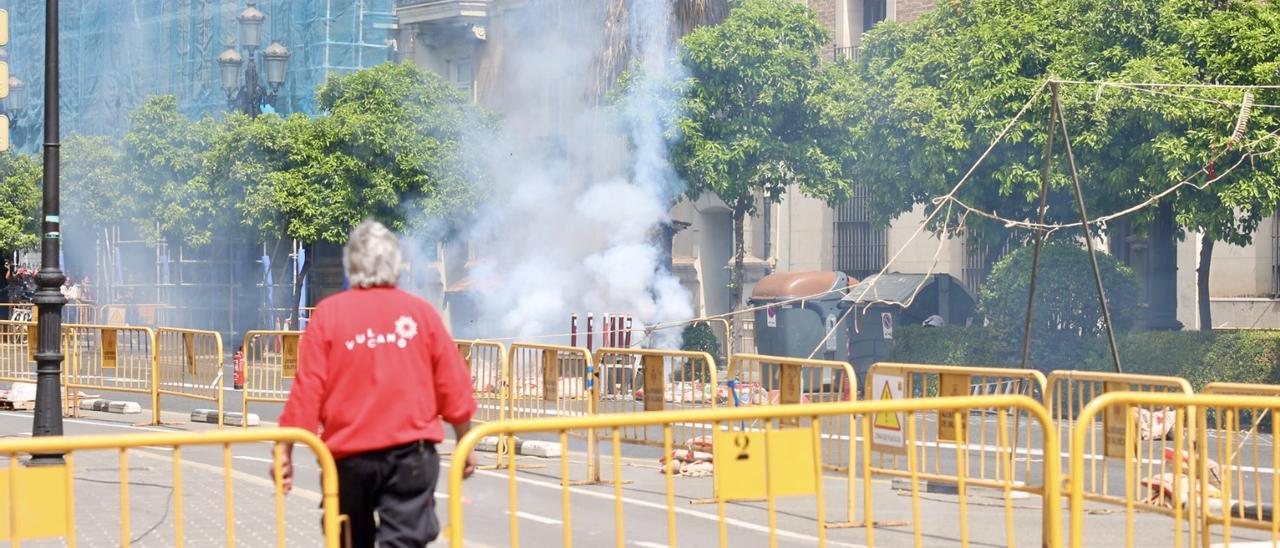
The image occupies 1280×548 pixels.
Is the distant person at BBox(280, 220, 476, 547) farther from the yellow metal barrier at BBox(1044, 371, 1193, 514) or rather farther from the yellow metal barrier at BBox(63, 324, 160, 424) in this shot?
the yellow metal barrier at BBox(63, 324, 160, 424)

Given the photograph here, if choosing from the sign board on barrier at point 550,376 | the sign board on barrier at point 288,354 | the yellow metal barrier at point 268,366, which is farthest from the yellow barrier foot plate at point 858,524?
the sign board on barrier at point 288,354

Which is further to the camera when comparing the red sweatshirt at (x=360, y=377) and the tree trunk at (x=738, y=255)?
the tree trunk at (x=738, y=255)

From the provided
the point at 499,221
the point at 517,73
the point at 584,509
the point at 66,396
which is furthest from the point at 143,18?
the point at 584,509

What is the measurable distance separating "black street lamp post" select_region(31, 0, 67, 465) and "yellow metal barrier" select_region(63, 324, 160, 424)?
5.39 meters

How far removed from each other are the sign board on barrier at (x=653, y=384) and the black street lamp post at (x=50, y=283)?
4456mm

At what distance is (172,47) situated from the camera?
4559 cm

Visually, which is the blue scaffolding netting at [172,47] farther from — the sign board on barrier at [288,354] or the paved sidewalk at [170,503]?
the paved sidewalk at [170,503]

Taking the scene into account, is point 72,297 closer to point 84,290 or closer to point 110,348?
point 84,290

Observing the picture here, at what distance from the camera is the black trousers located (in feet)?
19.5

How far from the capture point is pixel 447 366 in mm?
6121

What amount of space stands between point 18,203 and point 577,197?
58.3 ft

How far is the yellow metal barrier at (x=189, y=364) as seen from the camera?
18.3m

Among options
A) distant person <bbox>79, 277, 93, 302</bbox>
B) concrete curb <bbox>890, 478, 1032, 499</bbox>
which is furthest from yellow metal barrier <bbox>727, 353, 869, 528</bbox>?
distant person <bbox>79, 277, 93, 302</bbox>

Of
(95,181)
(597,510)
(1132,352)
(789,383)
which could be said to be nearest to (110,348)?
(597,510)
